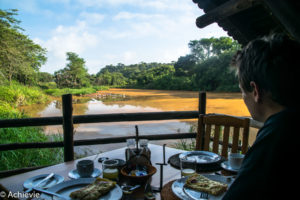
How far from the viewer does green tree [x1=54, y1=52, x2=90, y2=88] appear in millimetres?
A: 37094

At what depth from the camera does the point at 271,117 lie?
0.68 metres

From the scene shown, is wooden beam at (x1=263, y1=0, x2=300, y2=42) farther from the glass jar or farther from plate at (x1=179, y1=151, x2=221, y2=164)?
the glass jar

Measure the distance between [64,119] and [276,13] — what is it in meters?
2.35

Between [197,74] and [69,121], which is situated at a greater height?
[197,74]

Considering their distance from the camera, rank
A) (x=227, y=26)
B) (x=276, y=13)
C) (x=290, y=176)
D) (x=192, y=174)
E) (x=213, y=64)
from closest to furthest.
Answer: (x=290, y=176), (x=192, y=174), (x=276, y=13), (x=227, y=26), (x=213, y=64)

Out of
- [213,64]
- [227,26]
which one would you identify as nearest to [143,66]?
[213,64]

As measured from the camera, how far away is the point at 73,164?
1675mm

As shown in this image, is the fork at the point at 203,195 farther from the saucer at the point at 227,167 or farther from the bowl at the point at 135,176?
the saucer at the point at 227,167

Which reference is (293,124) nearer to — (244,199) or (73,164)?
(244,199)

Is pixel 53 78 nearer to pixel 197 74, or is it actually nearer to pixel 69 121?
pixel 197 74

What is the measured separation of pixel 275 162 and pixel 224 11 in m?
2.52

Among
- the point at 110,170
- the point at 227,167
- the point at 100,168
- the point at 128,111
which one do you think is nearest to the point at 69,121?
the point at 100,168

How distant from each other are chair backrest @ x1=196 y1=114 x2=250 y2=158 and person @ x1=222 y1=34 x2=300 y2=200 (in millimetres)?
1252

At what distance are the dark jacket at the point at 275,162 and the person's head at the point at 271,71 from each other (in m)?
0.10
